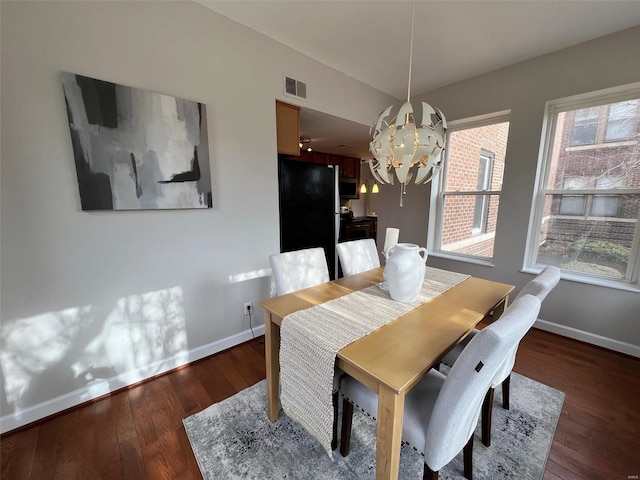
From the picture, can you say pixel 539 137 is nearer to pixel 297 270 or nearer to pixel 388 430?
pixel 297 270

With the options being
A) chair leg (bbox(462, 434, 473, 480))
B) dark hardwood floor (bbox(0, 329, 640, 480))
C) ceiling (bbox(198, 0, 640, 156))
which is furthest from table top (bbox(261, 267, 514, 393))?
ceiling (bbox(198, 0, 640, 156))

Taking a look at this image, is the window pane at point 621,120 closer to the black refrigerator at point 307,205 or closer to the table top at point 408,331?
the table top at point 408,331

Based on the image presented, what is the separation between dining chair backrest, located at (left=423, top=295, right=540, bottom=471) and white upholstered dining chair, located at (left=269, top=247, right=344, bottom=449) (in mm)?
1067

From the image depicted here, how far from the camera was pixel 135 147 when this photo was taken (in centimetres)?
162

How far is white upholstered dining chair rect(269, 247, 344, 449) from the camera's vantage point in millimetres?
1685

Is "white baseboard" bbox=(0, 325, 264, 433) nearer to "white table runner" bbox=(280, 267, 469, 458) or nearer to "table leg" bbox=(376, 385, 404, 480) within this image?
"white table runner" bbox=(280, 267, 469, 458)

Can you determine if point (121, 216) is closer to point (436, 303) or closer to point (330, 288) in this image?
point (330, 288)

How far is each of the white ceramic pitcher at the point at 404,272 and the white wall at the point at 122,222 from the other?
4.41 ft

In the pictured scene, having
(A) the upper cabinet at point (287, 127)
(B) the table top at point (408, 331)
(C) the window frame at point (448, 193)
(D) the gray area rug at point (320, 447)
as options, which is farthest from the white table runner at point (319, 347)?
(C) the window frame at point (448, 193)

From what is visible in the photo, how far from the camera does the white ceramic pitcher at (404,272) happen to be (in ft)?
4.46

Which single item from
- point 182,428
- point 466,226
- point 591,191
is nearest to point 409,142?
point 182,428

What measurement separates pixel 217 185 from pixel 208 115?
52cm

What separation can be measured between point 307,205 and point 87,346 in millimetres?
2005

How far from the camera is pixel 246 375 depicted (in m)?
1.92
